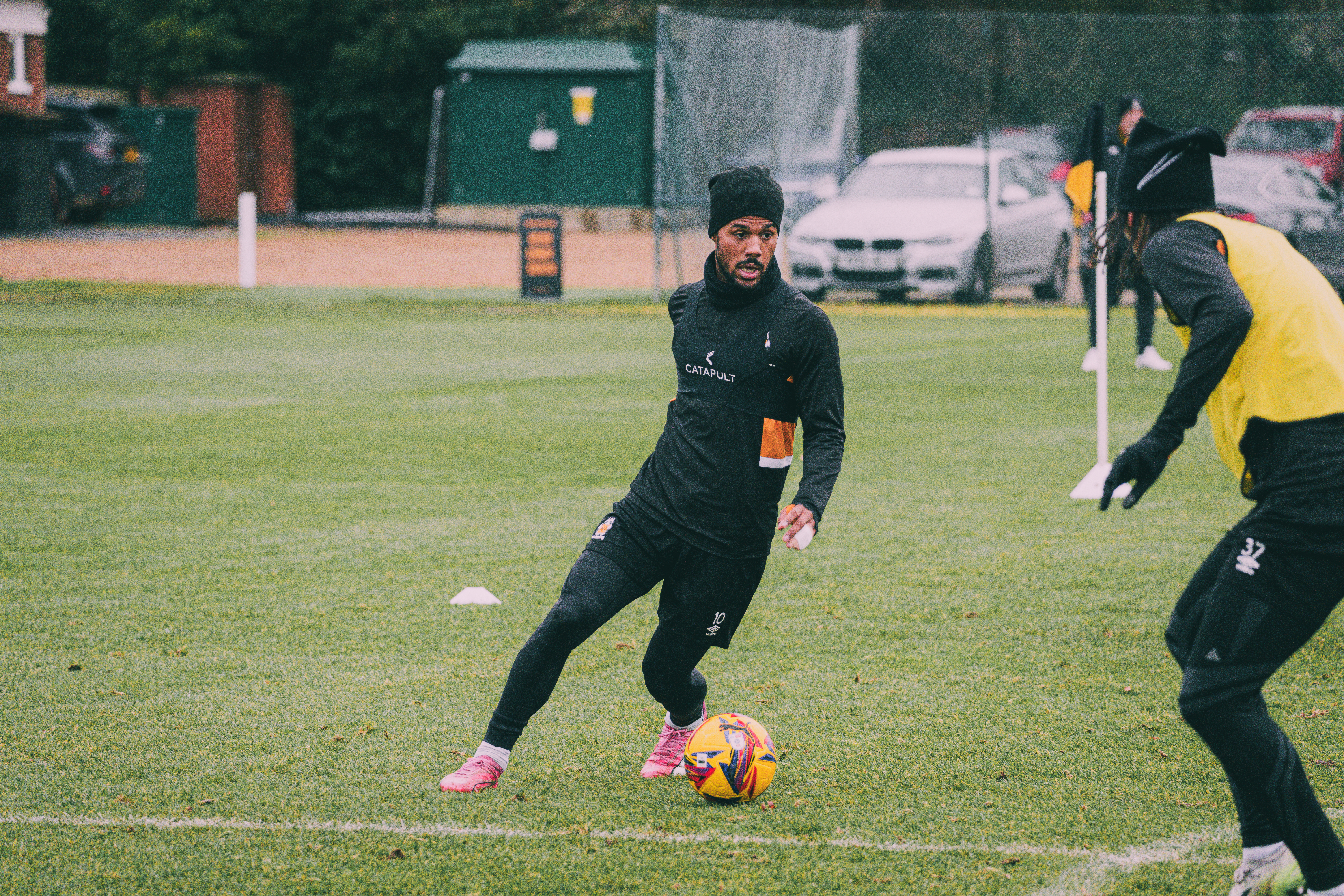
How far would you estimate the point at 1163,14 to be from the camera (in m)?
33.7

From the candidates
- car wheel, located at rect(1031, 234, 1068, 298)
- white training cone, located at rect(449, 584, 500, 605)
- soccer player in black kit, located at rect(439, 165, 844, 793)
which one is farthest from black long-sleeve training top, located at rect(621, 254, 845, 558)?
car wheel, located at rect(1031, 234, 1068, 298)

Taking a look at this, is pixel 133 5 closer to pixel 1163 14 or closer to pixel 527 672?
pixel 1163 14

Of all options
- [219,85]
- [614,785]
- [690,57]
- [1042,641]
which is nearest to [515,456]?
[1042,641]

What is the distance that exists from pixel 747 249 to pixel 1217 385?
138cm

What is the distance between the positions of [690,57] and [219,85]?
22140 millimetres

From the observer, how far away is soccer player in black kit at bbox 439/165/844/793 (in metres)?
4.33

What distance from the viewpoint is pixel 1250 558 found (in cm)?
342

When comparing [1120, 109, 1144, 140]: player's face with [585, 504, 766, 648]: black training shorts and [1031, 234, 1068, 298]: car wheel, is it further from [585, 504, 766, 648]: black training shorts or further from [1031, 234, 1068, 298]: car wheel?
[1031, 234, 1068, 298]: car wheel

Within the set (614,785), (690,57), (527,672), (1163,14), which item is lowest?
(614,785)

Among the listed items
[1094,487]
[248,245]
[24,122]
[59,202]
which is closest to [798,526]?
[1094,487]

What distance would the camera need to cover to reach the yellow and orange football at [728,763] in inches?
173

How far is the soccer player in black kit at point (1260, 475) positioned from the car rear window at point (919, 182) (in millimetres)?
16374

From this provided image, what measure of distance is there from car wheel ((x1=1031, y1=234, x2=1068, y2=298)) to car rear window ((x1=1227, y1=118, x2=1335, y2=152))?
4.56 m

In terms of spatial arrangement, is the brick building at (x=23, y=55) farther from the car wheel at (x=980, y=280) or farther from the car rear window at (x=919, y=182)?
the car wheel at (x=980, y=280)
